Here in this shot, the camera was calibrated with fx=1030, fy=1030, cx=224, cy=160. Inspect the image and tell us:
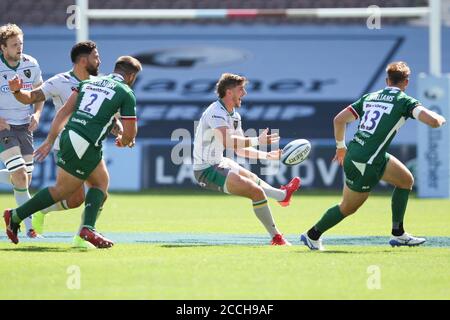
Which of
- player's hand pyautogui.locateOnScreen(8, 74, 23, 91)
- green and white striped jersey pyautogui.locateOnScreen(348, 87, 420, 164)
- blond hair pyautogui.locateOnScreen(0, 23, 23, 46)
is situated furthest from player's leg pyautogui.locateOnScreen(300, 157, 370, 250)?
blond hair pyautogui.locateOnScreen(0, 23, 23, 46)

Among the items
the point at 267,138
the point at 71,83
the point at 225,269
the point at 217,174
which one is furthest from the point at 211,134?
the point at 225,269

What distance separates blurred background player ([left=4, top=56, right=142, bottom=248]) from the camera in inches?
401

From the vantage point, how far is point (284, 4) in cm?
2650

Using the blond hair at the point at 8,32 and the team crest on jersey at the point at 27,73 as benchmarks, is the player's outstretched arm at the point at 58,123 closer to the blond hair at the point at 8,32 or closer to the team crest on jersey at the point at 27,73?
the blond hair at the point at 8,32

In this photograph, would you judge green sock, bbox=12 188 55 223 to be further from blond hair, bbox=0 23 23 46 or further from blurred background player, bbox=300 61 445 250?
blurred background player, bbox=300 61 445 250

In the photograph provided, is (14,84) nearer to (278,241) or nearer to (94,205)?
(94,205)

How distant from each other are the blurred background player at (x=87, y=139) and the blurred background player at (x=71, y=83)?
39 centimetres

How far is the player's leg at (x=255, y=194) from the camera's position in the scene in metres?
11.1

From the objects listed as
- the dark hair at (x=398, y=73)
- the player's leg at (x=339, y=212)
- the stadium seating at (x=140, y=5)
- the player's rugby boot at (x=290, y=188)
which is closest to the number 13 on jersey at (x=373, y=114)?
the dark hair at (x=398, y=73)

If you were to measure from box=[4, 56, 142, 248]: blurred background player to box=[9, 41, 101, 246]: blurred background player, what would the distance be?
0.39m

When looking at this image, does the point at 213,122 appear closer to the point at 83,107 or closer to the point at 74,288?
the point at 83,107

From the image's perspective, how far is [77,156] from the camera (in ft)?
33.3
